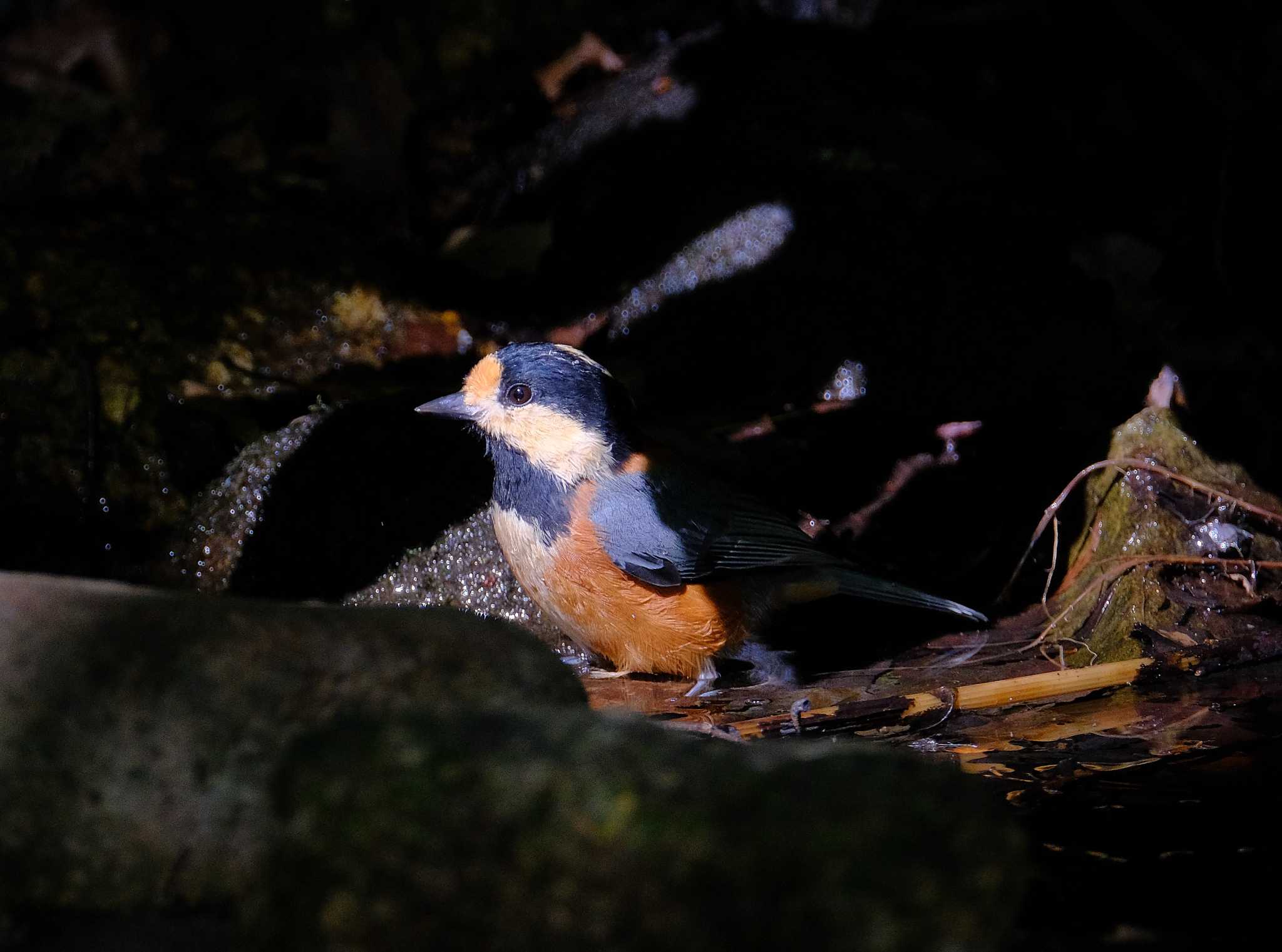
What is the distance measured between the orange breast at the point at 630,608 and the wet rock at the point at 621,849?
221 cm

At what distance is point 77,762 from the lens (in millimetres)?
1989

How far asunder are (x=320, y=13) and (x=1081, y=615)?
5967 millimetres

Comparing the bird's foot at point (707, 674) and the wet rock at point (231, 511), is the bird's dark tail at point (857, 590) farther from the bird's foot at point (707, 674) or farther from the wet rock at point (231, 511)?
the wet rock at point (231, 511)

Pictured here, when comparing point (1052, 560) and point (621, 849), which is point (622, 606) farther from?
point (621, 849)

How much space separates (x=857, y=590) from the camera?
4.08 metres

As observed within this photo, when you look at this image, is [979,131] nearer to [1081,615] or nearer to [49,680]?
[1081,615]

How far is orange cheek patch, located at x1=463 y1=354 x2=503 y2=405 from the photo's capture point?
410cm

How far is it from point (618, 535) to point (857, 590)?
2.72ft

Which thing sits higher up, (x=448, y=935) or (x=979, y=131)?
(x=979, y=131)

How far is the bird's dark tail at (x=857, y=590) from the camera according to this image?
3.99 m

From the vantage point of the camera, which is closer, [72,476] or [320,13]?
[72,476]

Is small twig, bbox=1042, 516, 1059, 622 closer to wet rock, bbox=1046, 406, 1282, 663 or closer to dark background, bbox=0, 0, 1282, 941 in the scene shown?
wet rock, bbox=1046, 406, 1282, 663

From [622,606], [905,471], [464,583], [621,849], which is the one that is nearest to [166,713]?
[621,849]

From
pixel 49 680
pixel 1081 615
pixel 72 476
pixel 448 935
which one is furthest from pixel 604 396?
pixel 448 935
